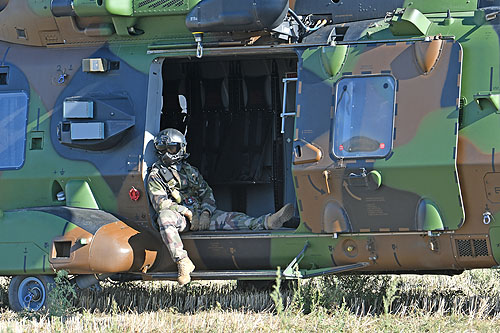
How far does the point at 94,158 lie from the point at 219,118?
8.16 ft

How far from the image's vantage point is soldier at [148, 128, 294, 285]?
9.19 m

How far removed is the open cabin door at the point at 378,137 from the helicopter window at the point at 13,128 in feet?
10.4

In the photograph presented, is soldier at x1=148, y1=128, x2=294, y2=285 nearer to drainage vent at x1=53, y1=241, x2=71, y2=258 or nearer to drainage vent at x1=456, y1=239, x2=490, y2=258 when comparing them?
drainage vent at x1=53, y1=241, x2=71, y2=258

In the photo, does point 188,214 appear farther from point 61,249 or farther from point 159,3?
point 159,3

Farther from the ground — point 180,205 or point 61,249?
point 180,205

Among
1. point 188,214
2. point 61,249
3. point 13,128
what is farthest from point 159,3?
point 61,249

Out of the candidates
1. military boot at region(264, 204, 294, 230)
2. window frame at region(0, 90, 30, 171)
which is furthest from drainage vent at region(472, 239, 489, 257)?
window frame at region(0, 90, 30, 171)

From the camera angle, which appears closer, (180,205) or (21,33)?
(180,205)

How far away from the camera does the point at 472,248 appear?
8359 millimetres

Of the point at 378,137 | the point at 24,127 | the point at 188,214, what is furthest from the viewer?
the point at 24,127

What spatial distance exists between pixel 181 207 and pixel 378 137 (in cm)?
227

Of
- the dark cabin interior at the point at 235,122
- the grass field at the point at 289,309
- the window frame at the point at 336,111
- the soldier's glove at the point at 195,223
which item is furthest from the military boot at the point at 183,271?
the dark cabin interior at the point at 235,122

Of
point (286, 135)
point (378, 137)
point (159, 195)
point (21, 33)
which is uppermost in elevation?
point (21, 33)

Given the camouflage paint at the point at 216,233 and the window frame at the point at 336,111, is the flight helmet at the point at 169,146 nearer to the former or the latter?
Answer: the camouflage paint at the point at 216,233
